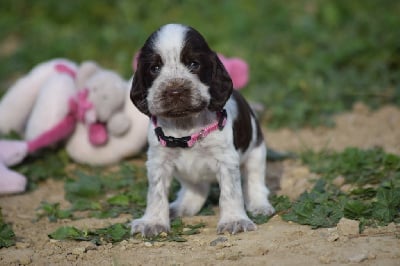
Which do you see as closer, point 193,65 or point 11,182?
point 193,65

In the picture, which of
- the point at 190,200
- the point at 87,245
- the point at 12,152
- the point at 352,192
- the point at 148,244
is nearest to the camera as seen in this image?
the point at 148,244

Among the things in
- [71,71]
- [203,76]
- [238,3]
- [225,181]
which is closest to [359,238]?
[225,181]

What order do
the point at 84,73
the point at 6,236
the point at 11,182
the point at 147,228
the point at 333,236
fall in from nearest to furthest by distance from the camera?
the point at 333,236 → the point at 147,228 → the point at 6,236 → the point at 11,182 → the point at 84,73

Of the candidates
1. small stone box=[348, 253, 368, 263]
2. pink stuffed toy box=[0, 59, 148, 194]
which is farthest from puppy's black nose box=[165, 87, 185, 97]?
pink stuffed toy box=[0, 59, 148, 194]

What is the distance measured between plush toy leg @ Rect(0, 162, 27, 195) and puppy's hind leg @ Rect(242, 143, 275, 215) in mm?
2032

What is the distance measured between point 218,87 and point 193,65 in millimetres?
229

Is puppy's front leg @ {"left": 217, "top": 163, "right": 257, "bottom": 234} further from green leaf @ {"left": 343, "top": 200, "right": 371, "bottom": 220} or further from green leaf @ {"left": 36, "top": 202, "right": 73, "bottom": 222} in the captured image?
green leaf @ {"left": 36, "top": 202, "right": 73, "bottom": 222}

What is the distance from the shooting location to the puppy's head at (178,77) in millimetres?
4371

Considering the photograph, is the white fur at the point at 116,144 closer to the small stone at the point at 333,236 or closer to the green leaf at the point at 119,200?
the green leaf at the point at 119,200

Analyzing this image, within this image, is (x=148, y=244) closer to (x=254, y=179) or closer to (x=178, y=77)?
(x=178, y=77)

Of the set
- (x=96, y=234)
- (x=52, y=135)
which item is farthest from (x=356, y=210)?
(x=52, y=135)

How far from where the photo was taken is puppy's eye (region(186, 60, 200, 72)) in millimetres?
4500

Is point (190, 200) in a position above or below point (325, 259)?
above

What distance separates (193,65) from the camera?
178 inches
